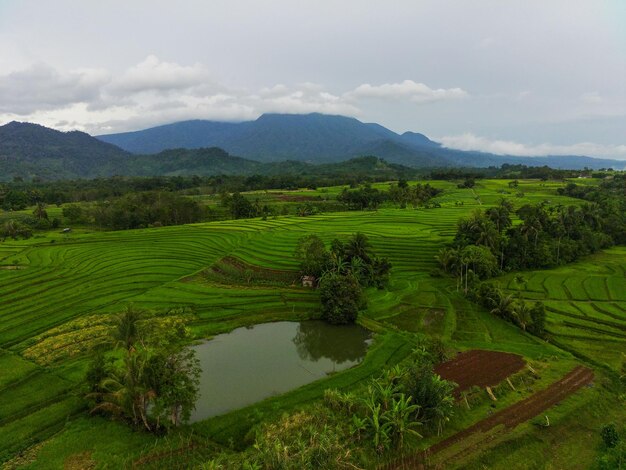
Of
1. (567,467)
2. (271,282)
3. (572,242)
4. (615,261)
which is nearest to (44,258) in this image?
(271,282)

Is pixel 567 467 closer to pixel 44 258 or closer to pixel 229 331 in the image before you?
pixel 229 331

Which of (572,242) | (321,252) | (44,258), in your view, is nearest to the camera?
(321,252)

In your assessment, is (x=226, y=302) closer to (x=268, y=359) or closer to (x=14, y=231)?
(x=268, y=359)

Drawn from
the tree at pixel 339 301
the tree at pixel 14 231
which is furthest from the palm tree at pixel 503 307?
the tree at pixel 14 231

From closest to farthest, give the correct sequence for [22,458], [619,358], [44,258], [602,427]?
[22,458], [602,427], [619,358], [44,258]

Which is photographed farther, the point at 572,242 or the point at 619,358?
the point at 572,242

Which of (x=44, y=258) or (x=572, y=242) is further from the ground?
(x=572, y=242)

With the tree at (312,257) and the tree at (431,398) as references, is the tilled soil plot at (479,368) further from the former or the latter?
the tree at (312,257)

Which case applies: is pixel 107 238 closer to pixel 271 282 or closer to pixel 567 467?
pixel 271 282
